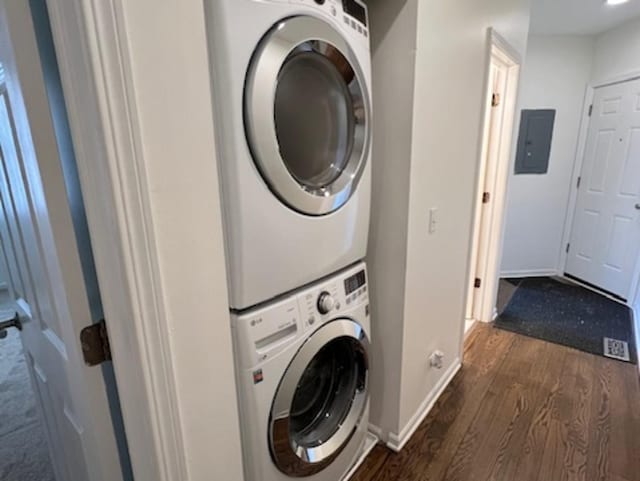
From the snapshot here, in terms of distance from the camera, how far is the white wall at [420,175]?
4.38 feet

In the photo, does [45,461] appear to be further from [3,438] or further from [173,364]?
[173,364]

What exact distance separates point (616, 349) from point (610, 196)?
5.32 ft

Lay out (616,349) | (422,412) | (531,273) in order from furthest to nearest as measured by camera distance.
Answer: (531,273), (616,349), (422,412)

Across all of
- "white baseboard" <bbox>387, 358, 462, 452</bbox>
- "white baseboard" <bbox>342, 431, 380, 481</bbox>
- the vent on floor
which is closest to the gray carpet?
A: "white baseboard" <bbox>342, 431, 380, 481</bbox>

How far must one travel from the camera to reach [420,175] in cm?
144

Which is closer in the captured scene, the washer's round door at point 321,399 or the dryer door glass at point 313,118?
the dryer door glass at point 313,118

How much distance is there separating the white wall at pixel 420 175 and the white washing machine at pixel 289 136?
0.21m

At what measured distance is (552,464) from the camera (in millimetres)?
1614

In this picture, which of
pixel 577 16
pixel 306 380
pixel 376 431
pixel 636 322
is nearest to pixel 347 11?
pixel 306 380

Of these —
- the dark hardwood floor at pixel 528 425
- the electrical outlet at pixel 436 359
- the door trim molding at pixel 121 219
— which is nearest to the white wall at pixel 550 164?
the dark hardwood floor at pixel 528 425

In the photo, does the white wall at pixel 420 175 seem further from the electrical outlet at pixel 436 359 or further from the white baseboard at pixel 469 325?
the white baseboard at pixel 469 325

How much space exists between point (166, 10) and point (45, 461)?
2.06 m

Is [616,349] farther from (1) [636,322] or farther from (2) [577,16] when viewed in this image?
(2) [577,16]

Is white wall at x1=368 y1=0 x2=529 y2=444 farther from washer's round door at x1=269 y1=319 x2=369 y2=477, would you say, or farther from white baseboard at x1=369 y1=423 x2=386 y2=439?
washer's round door at x1=269 y1=319 x2=369 y2=477
